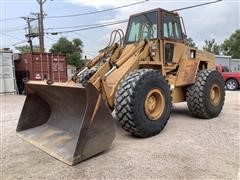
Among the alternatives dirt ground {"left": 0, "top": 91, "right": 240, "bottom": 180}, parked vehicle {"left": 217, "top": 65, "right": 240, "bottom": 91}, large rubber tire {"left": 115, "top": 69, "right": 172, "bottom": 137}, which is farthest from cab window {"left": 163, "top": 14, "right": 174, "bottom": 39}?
parked vehicle {"left": 217, "top": 65, "right": 240, "bottom": 91}

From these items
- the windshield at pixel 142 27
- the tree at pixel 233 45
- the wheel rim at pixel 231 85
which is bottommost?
the wheel rim at pixel 231 85

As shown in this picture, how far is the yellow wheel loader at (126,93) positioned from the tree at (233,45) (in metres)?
37.5

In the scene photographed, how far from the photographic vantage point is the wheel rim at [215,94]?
616cm

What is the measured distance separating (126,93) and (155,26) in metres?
2.11

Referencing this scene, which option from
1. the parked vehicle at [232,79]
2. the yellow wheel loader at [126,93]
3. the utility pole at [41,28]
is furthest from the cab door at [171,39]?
the utility pole at [41,28]

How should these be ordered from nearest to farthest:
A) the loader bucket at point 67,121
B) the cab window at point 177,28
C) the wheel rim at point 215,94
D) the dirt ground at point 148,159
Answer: the dirt ground at point 148,159, the loader bucket at point 67,121, the cab window at point 177,28, the wheel rim at point 215,94

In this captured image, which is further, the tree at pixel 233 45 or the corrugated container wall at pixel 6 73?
the tree at pixel 233 45

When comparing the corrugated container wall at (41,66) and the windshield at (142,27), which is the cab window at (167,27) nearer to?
the windshield at (142,27)

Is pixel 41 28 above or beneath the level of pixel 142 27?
above

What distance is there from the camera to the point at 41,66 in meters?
14.9

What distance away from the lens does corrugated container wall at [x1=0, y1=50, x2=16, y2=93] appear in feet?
47.9

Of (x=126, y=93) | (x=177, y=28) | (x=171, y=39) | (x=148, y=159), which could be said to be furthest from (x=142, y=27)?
(x=148, y=159)

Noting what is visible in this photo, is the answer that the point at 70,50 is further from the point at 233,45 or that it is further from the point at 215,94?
the point at 215,94

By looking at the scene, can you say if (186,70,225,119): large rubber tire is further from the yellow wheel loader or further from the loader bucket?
the loader bucket
